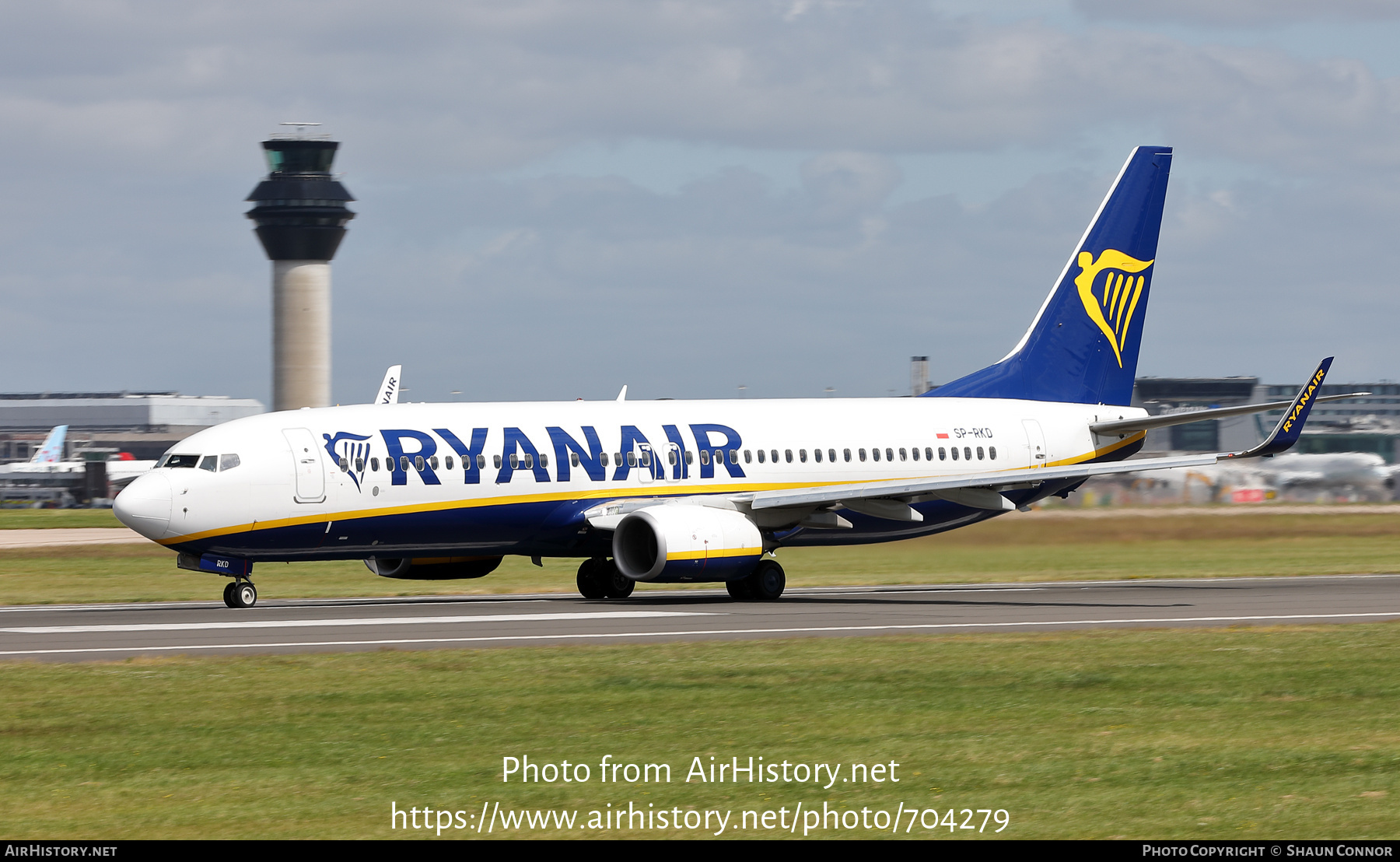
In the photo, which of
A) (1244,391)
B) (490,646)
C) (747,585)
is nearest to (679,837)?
(490,646)

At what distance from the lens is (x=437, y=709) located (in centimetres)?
1758

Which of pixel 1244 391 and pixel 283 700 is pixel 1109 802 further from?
pixel 1244 391

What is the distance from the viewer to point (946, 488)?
3378cm

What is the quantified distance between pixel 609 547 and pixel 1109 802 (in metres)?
22.4

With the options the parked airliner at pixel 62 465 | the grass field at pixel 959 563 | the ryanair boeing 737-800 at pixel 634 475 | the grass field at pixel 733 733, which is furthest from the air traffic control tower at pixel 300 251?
the grass field at pixel 733 733

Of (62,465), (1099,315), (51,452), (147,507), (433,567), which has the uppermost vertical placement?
(1099,315)

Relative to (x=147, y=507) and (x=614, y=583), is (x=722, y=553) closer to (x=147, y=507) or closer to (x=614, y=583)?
(x=614, y=583)

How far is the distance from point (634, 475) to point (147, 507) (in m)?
9.00

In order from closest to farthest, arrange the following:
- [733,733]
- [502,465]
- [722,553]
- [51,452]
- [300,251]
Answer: [733,733]
[722,553]
[502,465]
[300,251]
[51,452]

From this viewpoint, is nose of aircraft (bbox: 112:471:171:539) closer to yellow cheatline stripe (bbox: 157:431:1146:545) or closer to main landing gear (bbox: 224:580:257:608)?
yellow cheatline stripe (bbox: 157:431:1146:545)

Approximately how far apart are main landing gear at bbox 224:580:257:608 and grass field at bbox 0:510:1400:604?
455cm

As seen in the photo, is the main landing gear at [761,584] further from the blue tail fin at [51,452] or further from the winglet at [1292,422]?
the blue tail fin at [51,452]

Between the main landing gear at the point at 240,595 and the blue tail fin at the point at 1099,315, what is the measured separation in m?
16.1

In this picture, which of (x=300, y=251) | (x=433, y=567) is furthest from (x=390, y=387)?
(x=300, y=251)
